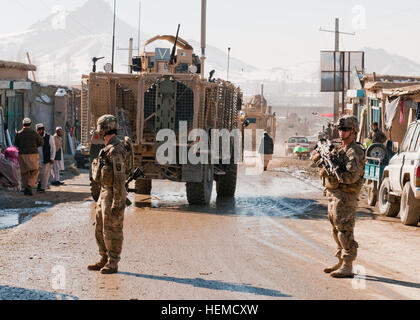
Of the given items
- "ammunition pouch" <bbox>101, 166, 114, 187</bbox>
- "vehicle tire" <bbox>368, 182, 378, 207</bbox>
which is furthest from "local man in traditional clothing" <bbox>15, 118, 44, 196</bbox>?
"ammunition pouch" <bbox>101, 166, 114, 187</bbox>

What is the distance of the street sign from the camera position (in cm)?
4694

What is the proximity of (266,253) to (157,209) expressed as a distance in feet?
18.5

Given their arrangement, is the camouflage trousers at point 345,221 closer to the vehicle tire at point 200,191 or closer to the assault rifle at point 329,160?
the assault rifle at point 329,160

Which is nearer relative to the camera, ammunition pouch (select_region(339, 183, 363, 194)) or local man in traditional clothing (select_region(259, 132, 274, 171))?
ammunition pouch (select_region(339, 183, 363, 194))

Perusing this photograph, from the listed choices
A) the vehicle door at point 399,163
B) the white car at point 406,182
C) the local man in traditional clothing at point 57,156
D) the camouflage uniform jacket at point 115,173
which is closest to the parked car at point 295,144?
the local man in traditional clothing at point 57,156

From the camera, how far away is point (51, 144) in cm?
1853

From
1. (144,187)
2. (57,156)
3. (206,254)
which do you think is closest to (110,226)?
(206,254)

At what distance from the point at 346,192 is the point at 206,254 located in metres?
2.31

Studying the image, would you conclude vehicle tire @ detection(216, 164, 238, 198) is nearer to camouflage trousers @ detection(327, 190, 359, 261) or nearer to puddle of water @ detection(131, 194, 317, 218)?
puddle of water @ detection(131, 194, 317, 218)

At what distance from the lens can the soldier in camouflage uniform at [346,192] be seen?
863 centimetres

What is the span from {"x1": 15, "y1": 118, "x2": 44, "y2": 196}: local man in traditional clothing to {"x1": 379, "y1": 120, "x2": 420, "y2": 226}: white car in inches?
302

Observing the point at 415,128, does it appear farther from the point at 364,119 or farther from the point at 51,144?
the point at 364,119

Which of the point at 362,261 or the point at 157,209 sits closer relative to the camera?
the point at 362,261
